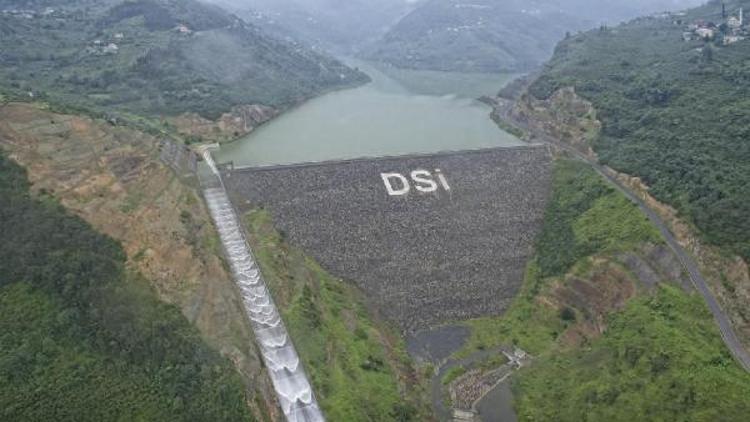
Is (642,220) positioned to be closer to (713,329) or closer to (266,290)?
(713,329)

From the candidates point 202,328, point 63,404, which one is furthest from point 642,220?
point 63,404

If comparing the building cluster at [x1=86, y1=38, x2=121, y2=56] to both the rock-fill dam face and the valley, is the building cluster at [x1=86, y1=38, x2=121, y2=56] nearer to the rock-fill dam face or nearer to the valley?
the valley

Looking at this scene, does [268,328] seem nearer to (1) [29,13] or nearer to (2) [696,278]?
(2) [696,278]

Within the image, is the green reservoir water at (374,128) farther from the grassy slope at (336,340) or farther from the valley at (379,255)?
the grassy slope at (336,340)

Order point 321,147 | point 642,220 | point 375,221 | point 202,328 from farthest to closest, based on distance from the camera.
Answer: point 321,147 < point 375,221 < point 642,220 < point 202,328

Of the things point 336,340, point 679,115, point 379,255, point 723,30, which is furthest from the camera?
point 723,30

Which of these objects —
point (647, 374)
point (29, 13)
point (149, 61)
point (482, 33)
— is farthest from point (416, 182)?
point (482, 33)

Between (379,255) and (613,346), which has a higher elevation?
(613,346)

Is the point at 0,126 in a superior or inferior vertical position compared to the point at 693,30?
inferior
